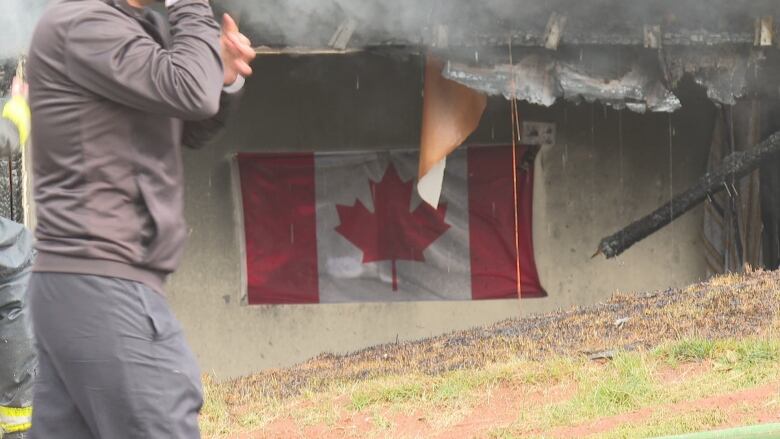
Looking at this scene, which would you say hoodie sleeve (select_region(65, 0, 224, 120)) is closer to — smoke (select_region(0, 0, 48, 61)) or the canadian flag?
smoke (select_region(0, 0, 48, 61))

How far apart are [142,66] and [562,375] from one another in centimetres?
367

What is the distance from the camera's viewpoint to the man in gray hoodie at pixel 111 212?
2.69 metres

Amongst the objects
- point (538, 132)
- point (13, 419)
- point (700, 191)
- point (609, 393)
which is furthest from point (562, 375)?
point (538, 132)

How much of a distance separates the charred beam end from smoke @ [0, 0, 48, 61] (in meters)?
4.65

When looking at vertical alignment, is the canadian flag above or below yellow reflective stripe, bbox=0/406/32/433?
above

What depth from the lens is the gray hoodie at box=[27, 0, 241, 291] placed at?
269 cm

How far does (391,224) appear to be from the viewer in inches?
407

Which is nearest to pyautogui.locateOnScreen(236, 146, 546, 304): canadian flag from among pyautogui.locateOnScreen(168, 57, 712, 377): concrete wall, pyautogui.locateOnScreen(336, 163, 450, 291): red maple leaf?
pyautogui.locateOnScreen(336, 163, 450, 291): red maple leaf

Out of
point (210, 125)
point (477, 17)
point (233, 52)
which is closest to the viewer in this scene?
point (233, 52)

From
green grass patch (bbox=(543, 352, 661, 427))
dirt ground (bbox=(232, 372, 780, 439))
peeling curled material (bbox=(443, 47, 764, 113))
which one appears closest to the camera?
dirt ground (bbox=(232, 372, 780, 439))

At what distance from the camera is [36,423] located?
2832 mm

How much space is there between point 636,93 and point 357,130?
9.51 ft

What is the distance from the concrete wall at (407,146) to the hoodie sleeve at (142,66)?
7.53 m

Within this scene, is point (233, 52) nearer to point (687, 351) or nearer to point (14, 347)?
point (14, 347)
